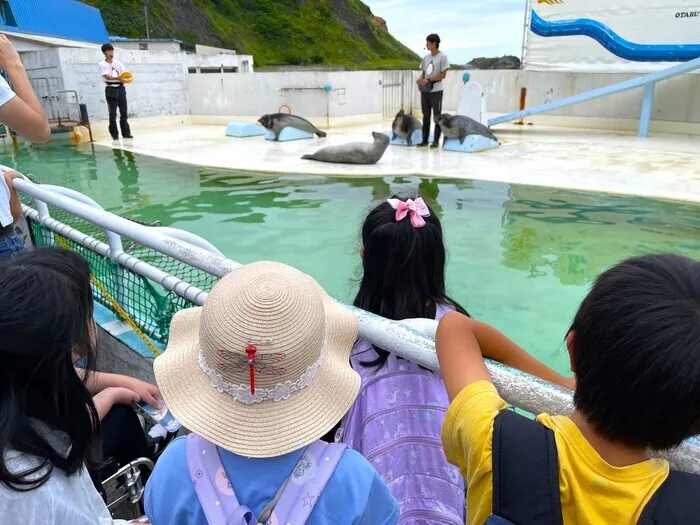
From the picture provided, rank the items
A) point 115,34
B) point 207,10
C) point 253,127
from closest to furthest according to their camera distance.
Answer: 1. point 253,127
2. point 115,34
3. point 207,10

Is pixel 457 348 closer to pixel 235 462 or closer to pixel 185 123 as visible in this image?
pixel 235 462

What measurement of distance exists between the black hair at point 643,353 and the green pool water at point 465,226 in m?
2.70

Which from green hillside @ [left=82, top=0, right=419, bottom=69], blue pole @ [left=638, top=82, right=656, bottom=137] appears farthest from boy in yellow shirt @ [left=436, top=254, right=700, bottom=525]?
green hillside @ [left=82, top=0, right=419, bottom=69]

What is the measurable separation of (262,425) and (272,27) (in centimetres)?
5086

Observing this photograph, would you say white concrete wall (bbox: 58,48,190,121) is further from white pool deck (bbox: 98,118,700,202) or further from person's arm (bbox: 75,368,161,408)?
person's arm (bbox: 75,368,161,408)

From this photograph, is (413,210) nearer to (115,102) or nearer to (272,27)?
(115,102)

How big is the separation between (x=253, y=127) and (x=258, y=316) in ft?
40.2

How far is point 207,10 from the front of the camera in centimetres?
4200

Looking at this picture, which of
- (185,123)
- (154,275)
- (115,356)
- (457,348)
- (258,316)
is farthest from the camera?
(185,123)

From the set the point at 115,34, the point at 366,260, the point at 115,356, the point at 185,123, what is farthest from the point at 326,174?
the point at 115,34

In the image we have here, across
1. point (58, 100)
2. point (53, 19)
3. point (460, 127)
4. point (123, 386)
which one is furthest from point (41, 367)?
point (53, 19)

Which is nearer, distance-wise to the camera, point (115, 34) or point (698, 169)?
point (698, 169)

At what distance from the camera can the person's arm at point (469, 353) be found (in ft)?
3.40

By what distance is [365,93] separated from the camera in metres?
14.8
